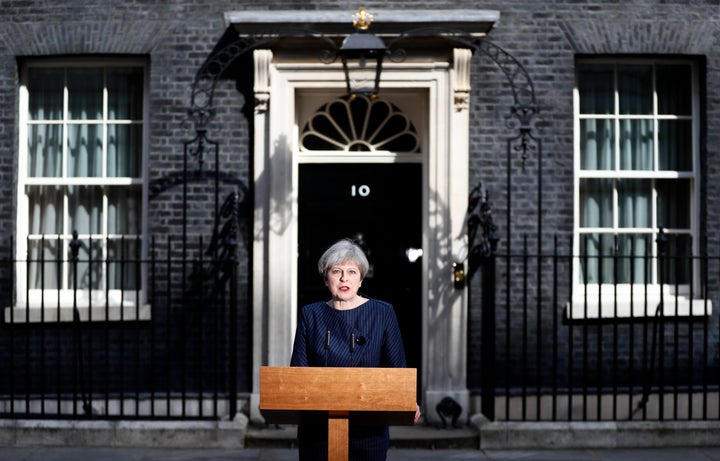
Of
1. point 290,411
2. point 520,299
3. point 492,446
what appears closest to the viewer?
point 290,411

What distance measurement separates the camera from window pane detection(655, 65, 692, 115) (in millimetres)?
9766

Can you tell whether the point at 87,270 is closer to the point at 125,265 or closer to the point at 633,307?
the point at 125,265

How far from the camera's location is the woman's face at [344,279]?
4.84 meters

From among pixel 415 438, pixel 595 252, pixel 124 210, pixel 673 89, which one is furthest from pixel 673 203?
pixel 124 210

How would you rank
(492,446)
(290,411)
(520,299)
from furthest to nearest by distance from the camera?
(520,299) → (492,446) → (290,411)

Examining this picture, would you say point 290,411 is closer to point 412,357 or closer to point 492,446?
point 492,446

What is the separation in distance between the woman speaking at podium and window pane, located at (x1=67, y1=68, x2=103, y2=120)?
5.31 meters

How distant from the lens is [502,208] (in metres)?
9.43

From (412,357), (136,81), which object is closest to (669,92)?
(412,357)

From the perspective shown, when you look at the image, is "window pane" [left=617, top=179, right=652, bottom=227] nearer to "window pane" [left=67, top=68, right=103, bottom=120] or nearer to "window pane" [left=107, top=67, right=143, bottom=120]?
"window pane" [left=107, top=67, right=143, bottom=120]

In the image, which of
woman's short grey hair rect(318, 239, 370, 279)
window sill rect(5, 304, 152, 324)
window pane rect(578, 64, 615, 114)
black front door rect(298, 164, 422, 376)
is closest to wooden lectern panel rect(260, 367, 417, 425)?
woman's short grey hair rect(318, 239, 370, 279)

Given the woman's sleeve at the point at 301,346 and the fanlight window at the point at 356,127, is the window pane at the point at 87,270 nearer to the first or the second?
the fanlight window at the point at 356,127

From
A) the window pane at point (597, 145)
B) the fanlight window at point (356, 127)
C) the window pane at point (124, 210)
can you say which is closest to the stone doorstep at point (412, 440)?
the window pane at point (124, 210)

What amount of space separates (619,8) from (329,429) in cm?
604
